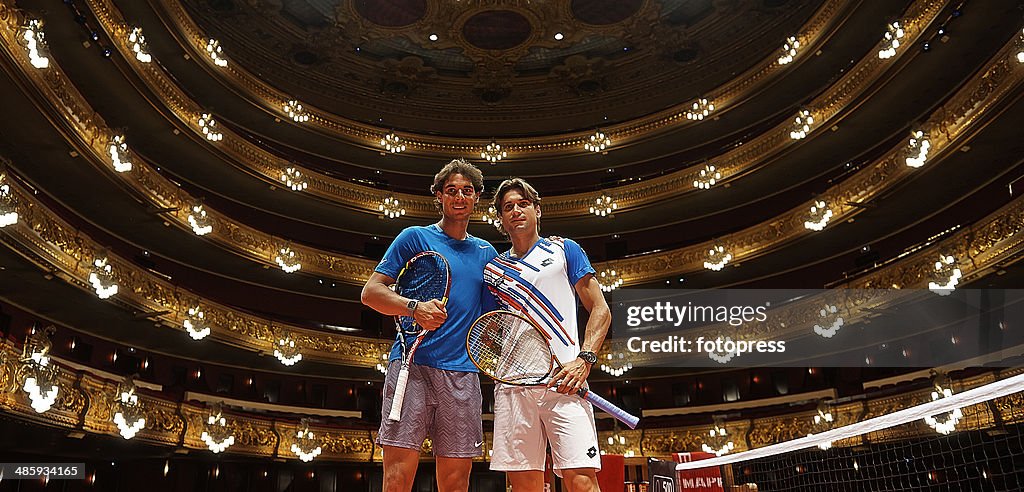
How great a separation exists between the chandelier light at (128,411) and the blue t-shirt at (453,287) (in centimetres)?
1445

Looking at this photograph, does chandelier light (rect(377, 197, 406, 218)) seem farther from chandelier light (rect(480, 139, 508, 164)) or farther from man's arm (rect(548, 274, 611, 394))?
man's arm (rect(548, 274, 611, 394))

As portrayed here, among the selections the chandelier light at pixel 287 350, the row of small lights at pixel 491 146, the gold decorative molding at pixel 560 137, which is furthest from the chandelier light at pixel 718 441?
the chandelier light at pixel 287 350

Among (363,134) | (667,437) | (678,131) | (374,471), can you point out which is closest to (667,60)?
(678,131)

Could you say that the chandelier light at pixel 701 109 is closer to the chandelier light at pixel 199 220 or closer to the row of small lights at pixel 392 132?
the row of small lights at pixel 392 132

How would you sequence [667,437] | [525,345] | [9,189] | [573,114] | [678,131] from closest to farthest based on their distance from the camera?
[525,345], [9,189], [667,437], [678,131], [573,114]

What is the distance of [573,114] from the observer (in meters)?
30.0

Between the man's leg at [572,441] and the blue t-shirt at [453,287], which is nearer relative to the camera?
the man's leg at [572,441]

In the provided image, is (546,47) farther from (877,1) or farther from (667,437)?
(667,437)

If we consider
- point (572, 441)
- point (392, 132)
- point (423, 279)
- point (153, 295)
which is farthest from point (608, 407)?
point (392, 132)

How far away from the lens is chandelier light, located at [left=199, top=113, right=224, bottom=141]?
1986 centimetres

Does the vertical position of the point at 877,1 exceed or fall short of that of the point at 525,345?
it exceeds it

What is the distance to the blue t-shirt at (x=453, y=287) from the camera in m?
3.15

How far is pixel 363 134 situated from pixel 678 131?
40.7 feet

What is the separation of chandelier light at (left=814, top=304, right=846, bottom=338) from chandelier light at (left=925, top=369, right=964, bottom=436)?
3.07 m
